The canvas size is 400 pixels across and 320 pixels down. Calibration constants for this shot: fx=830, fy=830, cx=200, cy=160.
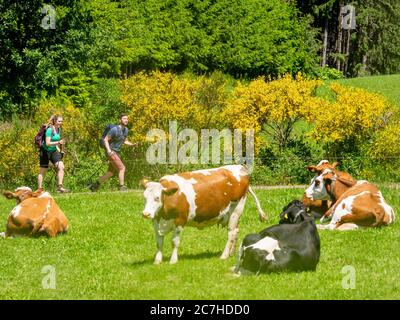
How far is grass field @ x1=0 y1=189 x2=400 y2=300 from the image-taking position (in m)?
11.1

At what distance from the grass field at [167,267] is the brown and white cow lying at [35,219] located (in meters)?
0.25

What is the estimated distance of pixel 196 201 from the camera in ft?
42.5

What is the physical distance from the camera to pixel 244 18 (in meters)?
54.3

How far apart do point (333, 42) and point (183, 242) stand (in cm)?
6615

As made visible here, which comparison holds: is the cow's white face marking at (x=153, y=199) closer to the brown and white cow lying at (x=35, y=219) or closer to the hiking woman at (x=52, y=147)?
the brown and white cow lying at (x=35, y=219)

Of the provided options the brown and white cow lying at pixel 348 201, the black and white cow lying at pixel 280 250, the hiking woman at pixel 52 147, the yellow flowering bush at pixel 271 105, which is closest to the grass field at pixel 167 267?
the black and white cow lying at pixel 280 250

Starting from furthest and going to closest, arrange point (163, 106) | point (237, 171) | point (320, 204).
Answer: point (163, 106) → point (320, 204) → point (237, 171)

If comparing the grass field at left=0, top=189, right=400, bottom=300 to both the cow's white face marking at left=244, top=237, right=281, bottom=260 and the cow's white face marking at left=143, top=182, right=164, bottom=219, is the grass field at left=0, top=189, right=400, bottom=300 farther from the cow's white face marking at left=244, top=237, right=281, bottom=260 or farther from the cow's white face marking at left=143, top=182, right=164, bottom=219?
the cow's white face marking at left=143, top=182, right=164, bottom=219

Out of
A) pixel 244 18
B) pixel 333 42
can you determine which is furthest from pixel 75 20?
pixel 333 42

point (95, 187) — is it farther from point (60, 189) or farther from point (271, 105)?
point (271, 105)

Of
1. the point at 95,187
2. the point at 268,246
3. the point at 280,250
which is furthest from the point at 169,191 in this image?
the point at 95,187

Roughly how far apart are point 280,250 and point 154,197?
2053mm

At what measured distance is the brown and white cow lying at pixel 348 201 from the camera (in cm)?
1596
